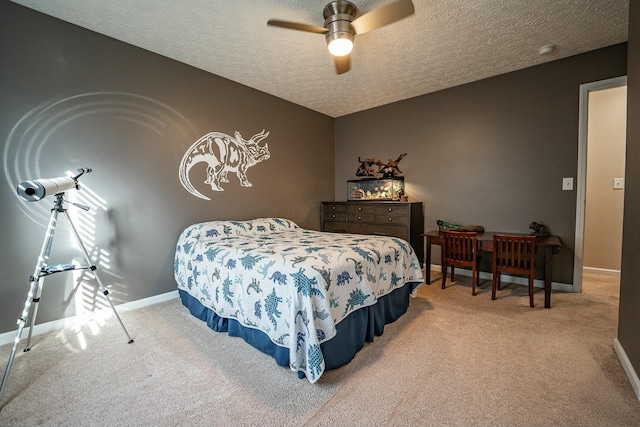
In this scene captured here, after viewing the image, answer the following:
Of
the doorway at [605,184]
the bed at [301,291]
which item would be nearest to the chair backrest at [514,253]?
the bed at [301,291]

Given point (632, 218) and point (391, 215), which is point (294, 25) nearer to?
point (632, 218)

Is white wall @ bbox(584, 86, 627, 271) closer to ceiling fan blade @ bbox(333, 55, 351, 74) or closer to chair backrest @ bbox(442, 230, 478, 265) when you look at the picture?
chair backrest @ bbox(442, 230, 478, 265)

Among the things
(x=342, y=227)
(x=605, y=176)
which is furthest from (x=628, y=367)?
(x=342, y=227)

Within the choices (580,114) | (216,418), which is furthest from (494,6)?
(216,418)

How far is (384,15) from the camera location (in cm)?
186

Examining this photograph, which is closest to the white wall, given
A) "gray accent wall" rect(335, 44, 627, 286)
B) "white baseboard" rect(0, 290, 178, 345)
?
"gray accent wall" rect(335, 44, 627, 286)

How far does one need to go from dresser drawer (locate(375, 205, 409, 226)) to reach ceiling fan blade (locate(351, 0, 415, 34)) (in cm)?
225

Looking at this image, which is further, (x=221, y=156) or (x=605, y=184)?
(x=605, y=184)

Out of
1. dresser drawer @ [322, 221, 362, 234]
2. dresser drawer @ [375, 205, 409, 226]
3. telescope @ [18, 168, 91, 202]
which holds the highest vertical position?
telescope @ [18, 168, 91, 202]

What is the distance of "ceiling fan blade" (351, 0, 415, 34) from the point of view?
1.73 m

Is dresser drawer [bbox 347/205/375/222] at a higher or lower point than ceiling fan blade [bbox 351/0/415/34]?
lower

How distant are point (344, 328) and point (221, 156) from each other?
2.51m

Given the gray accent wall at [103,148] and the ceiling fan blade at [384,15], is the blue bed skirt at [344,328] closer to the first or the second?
the gray accent wall at [103,148]

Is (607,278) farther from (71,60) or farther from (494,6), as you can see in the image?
(71,60)
